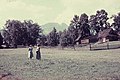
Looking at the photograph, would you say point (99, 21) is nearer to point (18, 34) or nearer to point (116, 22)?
point (116, 22)

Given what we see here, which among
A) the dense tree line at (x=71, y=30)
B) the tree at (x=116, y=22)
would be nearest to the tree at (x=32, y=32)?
the dense tree line at (x=71, y=30)

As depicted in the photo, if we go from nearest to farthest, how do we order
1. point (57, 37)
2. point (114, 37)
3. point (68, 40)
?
point (114, 37)
point (68, 40)
point (57, 37)

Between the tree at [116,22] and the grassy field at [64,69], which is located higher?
the tree at [116,22]

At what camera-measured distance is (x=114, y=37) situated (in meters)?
117

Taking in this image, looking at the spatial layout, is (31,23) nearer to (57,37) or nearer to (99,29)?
(57,37)

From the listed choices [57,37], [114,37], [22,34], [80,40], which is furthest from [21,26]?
[114,37]

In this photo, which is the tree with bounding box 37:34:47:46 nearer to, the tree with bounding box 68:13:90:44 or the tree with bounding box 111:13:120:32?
the tree with bounding box 68:13:90:44

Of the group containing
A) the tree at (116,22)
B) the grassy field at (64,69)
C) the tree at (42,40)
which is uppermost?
the tree at (116,22)

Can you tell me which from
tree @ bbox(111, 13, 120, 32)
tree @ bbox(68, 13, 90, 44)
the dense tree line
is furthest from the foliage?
tree @ bbox(111, 13, 120, 32)

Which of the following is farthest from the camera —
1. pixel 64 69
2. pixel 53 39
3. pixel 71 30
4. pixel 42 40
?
pixel 42 40

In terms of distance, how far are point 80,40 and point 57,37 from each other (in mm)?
21935

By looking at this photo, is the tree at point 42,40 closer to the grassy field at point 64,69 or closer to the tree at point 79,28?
the tree at point 79,28

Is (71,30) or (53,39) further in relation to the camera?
(53,39)

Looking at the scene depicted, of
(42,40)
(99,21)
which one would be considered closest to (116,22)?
(99,21)
